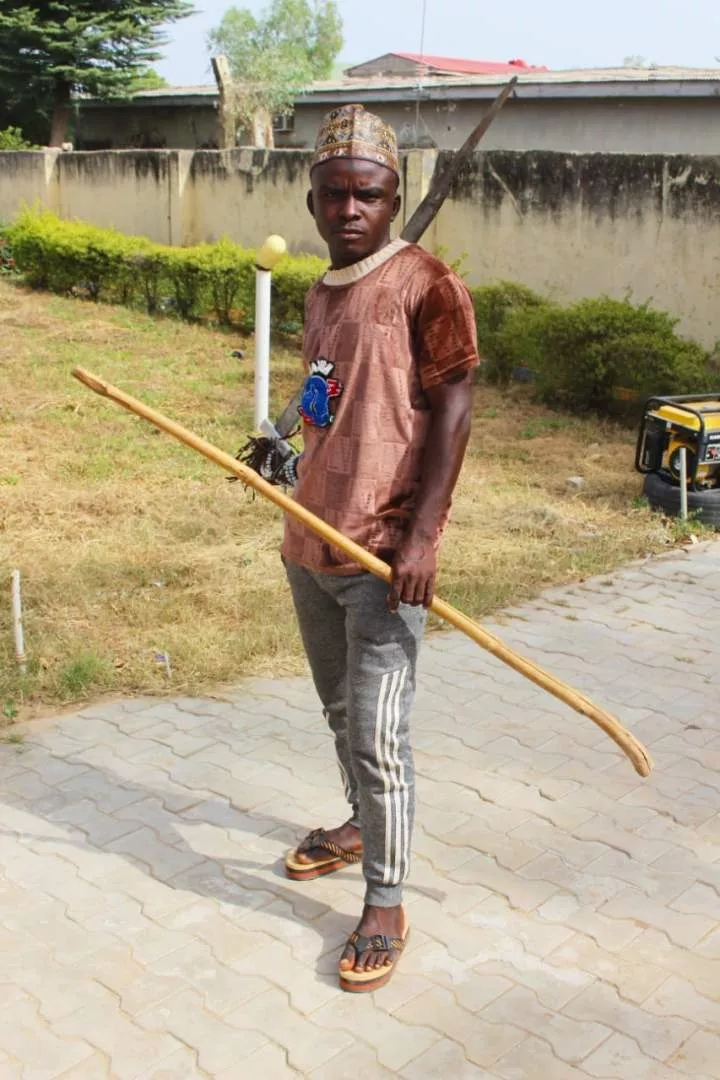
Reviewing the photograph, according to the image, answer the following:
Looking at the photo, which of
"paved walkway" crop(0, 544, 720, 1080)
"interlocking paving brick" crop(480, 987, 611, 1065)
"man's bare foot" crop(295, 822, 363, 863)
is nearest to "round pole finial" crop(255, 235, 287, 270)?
"paved walkway" crop(0, 544, 720, 1080)

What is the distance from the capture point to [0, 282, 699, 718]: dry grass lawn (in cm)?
467

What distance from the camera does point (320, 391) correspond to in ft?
8.50

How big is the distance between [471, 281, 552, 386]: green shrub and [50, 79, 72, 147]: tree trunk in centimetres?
1625

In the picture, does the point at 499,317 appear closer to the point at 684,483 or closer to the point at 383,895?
the point at 684,483

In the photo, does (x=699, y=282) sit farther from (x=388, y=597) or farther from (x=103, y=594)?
(x=388, y=597)

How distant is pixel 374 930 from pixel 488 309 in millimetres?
9234

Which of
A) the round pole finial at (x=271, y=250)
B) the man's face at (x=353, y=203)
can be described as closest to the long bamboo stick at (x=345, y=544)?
the man's face at (x=353, y=203)

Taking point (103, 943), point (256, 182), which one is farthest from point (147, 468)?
point (256, 182)

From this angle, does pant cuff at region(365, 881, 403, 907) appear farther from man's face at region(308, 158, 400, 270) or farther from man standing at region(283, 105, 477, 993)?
man's face at region(308, 158, 400, 270)

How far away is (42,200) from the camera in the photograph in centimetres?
1988

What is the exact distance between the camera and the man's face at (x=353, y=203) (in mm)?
2471

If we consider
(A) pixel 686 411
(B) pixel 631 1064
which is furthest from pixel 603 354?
(B) pixel 631 1064

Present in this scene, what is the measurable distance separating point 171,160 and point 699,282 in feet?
30.6

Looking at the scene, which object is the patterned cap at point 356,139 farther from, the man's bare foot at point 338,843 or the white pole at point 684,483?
the white pole at point 684,483
